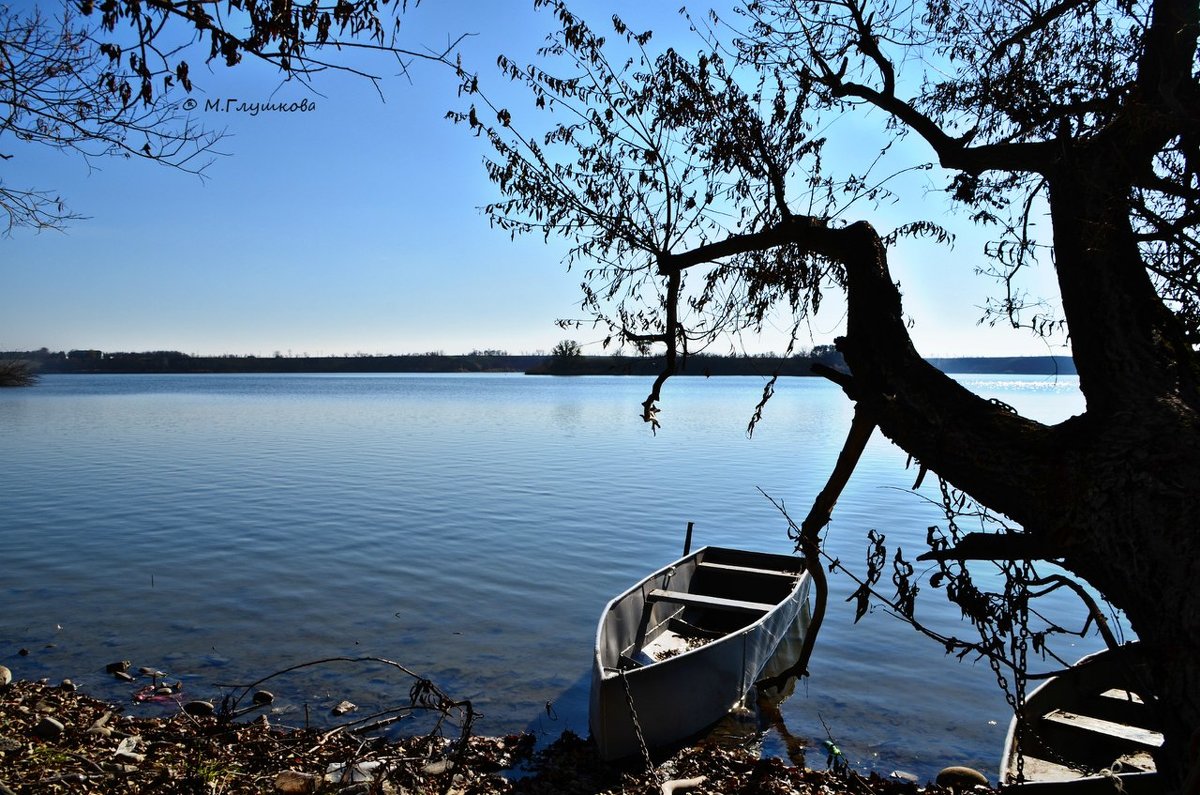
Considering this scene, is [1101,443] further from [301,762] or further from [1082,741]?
[301,762]

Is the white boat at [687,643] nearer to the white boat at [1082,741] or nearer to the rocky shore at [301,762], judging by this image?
the rocky shore at [301,762]

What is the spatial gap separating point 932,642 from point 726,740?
5776 mm

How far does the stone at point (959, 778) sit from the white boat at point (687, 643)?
2507 millimetres

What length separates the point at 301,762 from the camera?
750 centimetres

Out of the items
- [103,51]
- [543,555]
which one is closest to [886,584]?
[543,555]

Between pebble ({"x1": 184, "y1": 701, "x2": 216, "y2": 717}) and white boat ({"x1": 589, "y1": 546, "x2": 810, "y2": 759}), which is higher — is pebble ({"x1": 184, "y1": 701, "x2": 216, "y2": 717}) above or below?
below

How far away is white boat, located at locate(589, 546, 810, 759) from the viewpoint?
8.77 m

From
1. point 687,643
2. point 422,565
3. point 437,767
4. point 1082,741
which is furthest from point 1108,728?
point 422,565

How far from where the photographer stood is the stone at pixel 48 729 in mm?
7947

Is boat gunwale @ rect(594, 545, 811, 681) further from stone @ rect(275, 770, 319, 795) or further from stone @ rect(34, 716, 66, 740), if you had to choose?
stone @ rect(34, 716, 66, 740)

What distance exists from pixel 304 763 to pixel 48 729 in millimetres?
2732

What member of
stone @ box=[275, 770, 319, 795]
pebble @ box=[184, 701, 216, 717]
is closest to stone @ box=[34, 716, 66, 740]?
pebble @ box=[184, 701, 216, 717]

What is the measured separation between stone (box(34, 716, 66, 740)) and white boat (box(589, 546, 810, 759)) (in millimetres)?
5188

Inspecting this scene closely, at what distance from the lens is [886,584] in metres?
17.8
